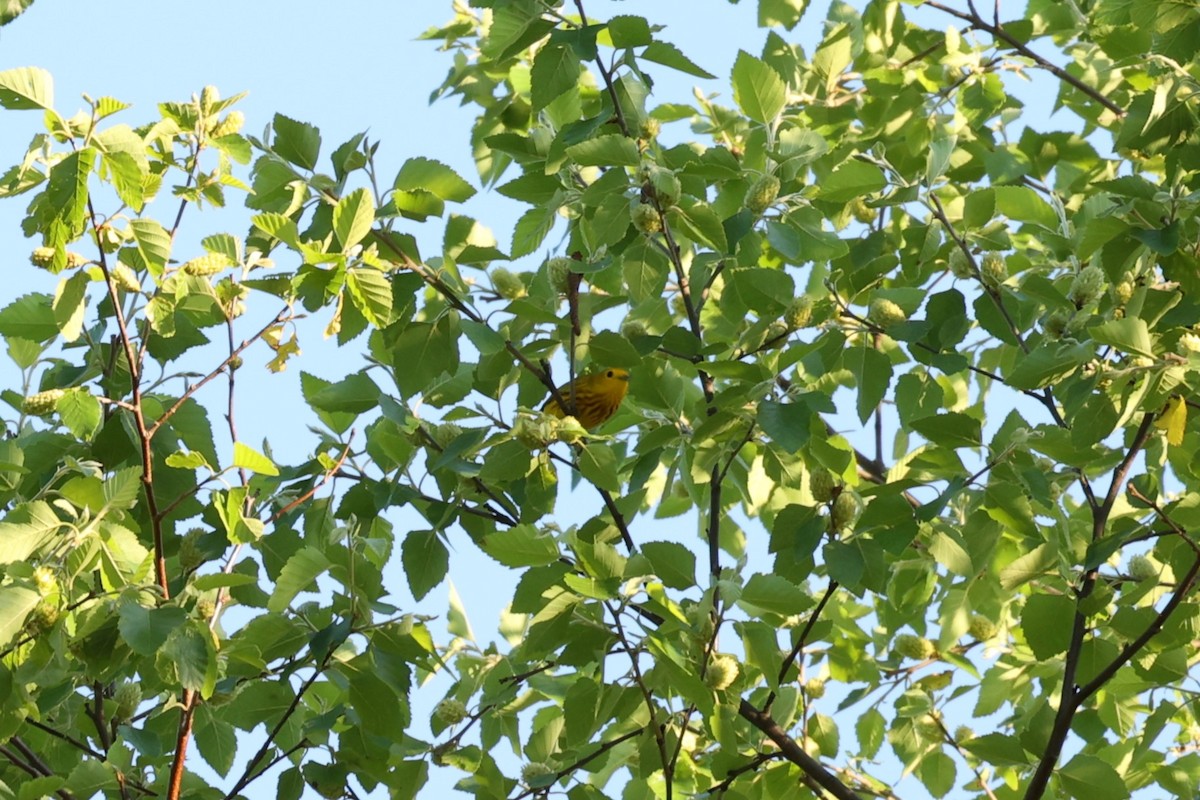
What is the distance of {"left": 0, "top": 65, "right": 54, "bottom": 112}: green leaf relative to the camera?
8.75 feet

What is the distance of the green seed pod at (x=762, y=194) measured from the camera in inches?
132

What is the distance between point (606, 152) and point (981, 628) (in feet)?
8.25

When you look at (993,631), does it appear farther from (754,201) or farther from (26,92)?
(26,92)

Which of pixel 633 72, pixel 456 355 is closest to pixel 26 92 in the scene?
pixel 456 355

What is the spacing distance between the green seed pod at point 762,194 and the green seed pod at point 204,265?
1277mm

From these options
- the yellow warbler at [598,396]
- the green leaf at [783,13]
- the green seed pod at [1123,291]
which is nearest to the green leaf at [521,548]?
the green seed pod at [1123,291]

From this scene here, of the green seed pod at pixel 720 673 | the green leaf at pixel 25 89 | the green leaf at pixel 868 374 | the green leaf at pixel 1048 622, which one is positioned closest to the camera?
Answer: the green leaf at pixel 25 89

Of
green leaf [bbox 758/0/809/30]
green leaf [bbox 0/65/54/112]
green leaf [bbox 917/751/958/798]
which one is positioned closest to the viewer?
green leaf [bbox 0/65/54/112]

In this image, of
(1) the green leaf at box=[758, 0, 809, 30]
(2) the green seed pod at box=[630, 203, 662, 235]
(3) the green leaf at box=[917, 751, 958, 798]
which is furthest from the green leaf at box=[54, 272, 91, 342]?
(1) the green leaf at box=[758, 0, 809, 30]

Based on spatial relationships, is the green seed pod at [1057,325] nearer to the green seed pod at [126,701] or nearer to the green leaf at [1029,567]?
the green leaf at [1029,567]

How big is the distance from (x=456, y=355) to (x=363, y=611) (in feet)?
2.30

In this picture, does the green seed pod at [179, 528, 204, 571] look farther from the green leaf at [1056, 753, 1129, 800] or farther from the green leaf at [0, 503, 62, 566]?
the green leaf at [1056, 753, 1129, 800]

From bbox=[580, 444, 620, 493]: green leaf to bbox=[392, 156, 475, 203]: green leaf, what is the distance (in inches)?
27.4

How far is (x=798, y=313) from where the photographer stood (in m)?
3.48
